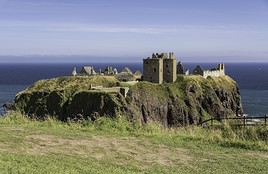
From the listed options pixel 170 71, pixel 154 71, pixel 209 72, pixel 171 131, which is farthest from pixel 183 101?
pixel 171 131

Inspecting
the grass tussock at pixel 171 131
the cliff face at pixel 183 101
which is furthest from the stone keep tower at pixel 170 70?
the grass tussock at pixel 171 131

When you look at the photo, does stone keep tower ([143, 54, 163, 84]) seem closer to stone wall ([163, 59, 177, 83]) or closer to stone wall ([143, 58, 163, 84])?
stone wall ([143, 58, 163, 84])

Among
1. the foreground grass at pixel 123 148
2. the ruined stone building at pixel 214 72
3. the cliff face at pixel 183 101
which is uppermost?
the foreground grass at pixel 123 148

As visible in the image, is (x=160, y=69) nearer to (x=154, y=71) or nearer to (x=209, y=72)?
(x=154, y=71)

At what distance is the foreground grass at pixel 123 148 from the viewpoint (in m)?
10.5

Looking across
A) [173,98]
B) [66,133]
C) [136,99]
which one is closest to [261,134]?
[66,133]

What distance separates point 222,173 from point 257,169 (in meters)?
1.03

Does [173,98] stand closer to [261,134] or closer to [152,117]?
[152,117]

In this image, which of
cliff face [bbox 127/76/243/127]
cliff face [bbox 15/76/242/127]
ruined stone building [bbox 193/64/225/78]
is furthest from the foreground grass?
ruined stone building [bbox 193/64/225/78]

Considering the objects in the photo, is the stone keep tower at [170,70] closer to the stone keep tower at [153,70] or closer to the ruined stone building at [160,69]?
the ruined stone building at [160,69]

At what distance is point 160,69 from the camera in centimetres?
9356

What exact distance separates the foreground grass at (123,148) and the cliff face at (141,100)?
5444 centimetres

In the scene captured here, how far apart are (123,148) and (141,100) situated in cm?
6787

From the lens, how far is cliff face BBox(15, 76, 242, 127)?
74.6 meters
